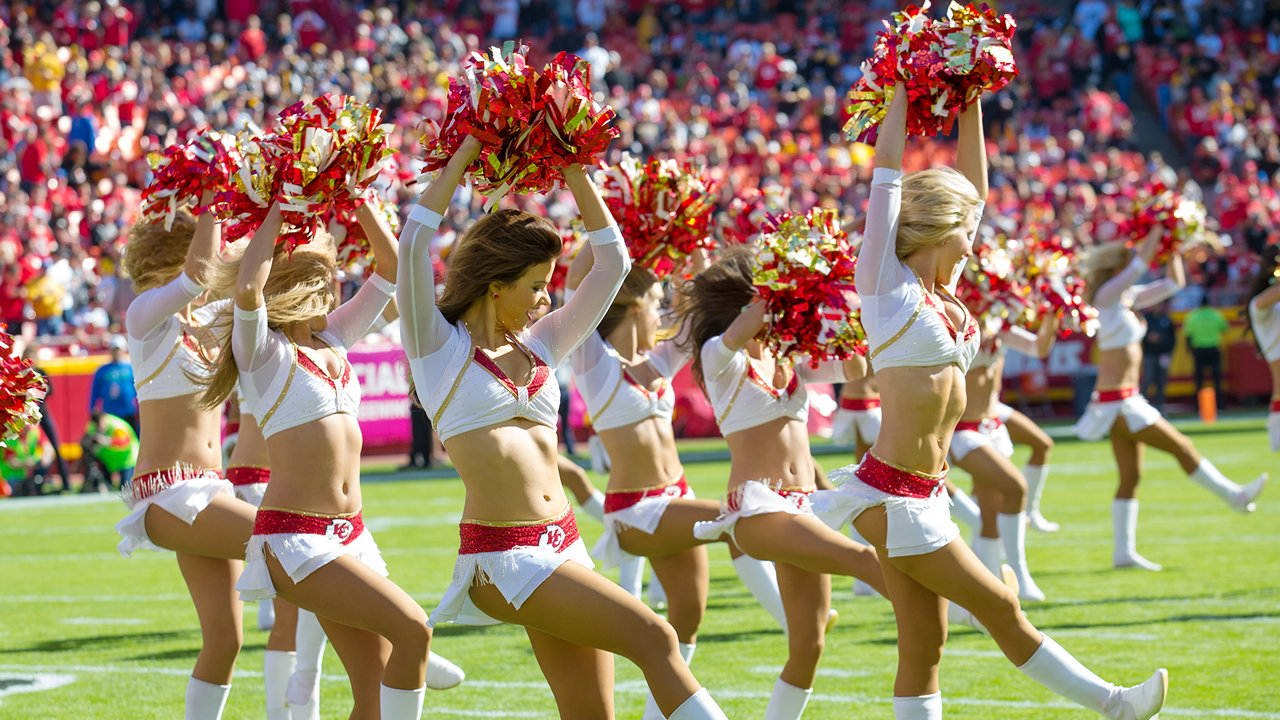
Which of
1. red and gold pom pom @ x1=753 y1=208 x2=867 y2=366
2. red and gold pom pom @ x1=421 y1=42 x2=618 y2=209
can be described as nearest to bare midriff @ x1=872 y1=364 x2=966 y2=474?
red and gold pom pom @ x1=753 y1=208 x2=867 y2=366

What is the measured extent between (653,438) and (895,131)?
2025 mm

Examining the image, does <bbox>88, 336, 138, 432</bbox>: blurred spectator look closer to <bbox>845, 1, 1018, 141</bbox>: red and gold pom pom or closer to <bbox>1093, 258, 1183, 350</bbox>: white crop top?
<bbox>1093, 258, 1183, 350</bbox>: white crop top

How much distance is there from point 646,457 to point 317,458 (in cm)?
178

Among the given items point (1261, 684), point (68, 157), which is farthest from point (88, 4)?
point (1261, 684)

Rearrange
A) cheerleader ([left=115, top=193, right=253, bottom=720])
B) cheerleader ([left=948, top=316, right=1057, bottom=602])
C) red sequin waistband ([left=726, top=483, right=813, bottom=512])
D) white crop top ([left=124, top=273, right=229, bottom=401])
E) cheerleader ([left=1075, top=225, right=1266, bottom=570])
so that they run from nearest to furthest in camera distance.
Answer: cheerleader ([left=115, top=193, right=253, bottom=720])
white crop top ([left=124, top=273, right=229, bottom=401])
red sequin waistband ([left=726, top=483, right=813, bottom=512])
cheerleader ([left=948, top=316, right=1057, bottom=602])
cheerleader ([left=1075, top=225, right=1266, bottom=570])

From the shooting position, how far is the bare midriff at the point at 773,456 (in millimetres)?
5574

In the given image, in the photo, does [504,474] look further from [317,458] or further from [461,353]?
[317,458]

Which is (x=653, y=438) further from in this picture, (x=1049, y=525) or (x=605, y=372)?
(x=1049, y=525)

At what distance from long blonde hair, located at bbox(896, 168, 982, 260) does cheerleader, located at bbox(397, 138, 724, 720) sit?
2.68ft

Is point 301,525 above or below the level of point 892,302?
below

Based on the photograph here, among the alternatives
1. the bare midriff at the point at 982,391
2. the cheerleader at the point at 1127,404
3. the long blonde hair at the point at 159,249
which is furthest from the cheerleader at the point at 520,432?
the cheerleader at the point at 1127,404

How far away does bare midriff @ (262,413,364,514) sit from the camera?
4430 millimetres

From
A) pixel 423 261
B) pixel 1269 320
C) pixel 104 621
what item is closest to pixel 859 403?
pixel 1269 320

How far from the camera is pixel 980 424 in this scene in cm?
850
